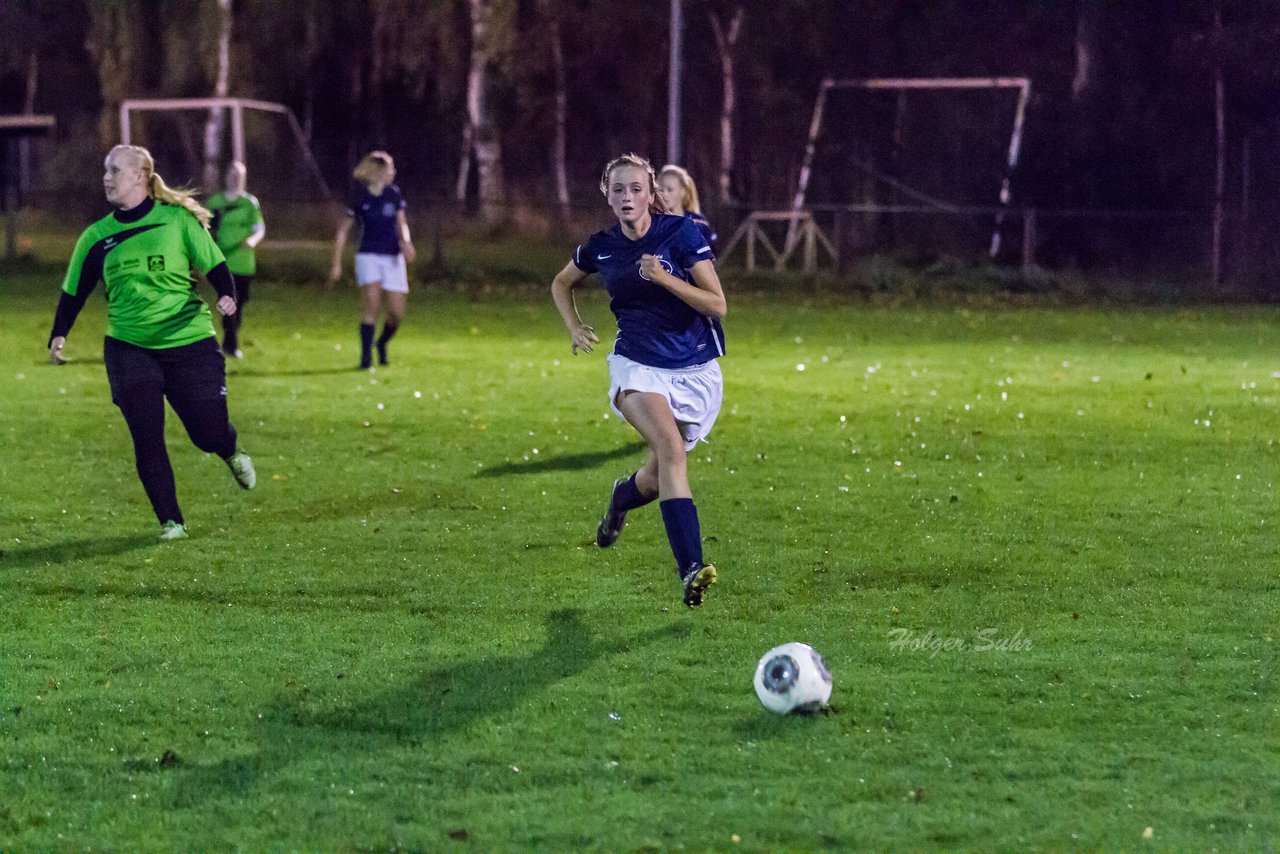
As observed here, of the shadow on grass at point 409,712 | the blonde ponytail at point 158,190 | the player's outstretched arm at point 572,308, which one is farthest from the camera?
the blonde ponytail at point 158,190

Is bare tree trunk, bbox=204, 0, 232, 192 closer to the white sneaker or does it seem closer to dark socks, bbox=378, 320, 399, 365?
dark socks, bbox=378, 320, 399, 365

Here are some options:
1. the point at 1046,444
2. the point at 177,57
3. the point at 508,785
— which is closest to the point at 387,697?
the point at 508,785

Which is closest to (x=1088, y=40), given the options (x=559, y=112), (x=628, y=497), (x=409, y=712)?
(x=559, y=112)

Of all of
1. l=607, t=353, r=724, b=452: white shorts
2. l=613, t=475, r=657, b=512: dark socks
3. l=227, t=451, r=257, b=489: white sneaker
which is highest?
l=607, t=353, r=724, b=452: white shorts

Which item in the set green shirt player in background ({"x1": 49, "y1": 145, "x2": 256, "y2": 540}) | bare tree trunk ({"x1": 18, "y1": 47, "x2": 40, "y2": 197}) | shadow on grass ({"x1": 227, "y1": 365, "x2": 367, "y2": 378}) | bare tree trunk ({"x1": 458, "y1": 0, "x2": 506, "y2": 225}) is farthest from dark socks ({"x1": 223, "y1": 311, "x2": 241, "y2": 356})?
bare tree trunk ({"x1": 18, "y1": 47, "x2": 40, "y2": 197})

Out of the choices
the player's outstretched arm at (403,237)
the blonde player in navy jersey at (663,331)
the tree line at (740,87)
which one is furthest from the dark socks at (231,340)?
the tree line at (740,87)

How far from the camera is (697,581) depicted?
21.2 feet

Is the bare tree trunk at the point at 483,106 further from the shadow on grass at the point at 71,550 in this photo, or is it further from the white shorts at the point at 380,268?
the shadow on grass at the point at 71,550

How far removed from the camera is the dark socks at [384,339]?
52.9 ft

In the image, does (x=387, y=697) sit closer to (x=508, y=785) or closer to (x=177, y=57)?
(x=508, y=785)

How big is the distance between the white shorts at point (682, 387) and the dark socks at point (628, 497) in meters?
0.46

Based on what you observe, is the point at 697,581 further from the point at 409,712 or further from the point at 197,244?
the point at 197,244

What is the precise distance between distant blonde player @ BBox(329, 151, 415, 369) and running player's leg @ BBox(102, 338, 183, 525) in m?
7.37

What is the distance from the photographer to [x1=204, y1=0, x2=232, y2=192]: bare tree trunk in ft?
122
